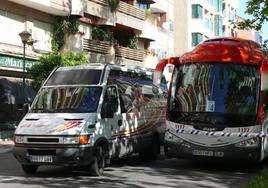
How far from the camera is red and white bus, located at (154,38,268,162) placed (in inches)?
A: 541

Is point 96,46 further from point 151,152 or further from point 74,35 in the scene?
point 151,152

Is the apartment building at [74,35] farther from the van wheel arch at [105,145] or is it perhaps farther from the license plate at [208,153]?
the license plate at [208,153]

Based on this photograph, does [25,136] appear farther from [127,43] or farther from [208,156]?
→ [127,43]

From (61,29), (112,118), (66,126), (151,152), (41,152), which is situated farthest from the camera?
(61,29)

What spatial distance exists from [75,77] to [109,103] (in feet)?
3.91

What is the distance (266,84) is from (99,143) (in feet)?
14.5

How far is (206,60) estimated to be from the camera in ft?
48.1

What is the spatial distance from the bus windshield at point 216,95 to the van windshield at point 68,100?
240 centimetres

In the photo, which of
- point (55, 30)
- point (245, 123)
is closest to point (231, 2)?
point (55, 30)

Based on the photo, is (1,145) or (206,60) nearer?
(206,60)

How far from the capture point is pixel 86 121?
1244 cm

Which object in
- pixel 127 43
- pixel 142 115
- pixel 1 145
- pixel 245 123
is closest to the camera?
pixel 245 123

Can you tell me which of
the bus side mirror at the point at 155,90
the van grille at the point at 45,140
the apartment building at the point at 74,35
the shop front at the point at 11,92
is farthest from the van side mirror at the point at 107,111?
the shop front at the point at 11,92

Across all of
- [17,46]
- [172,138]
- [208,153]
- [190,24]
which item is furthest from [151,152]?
[190,24]
